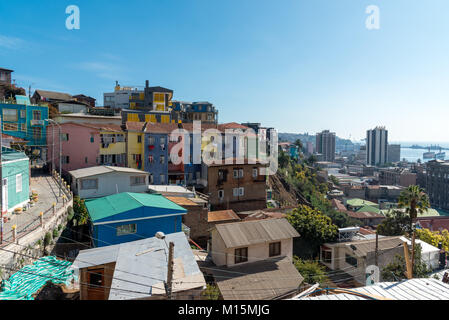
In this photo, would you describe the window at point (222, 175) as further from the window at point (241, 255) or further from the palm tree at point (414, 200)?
the palm tree at point (414, 200)

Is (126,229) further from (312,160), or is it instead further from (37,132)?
(312,160)

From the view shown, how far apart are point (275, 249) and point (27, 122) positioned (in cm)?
2984

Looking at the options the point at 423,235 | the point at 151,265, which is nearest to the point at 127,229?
the point at 151,265

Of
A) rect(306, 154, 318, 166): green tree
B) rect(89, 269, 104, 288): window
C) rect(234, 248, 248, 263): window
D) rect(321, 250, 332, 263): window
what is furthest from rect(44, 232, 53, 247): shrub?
rect(306, 154, 318, 166): green tree

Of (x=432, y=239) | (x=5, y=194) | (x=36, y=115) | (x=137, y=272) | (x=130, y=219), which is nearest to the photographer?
(x=137, y=272)

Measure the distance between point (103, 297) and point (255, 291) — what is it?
736 cm

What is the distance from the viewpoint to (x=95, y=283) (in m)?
12.1

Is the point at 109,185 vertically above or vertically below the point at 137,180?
below

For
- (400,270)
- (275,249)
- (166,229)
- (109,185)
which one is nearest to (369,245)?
(400,270)

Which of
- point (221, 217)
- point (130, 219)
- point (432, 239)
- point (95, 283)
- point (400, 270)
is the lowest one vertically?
point (432, 239)

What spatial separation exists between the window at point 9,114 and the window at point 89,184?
15730 mm

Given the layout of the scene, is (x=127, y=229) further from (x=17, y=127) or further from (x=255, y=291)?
(x=17, y=127)

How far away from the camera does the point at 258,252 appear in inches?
703

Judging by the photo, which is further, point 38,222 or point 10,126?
point 10,126
